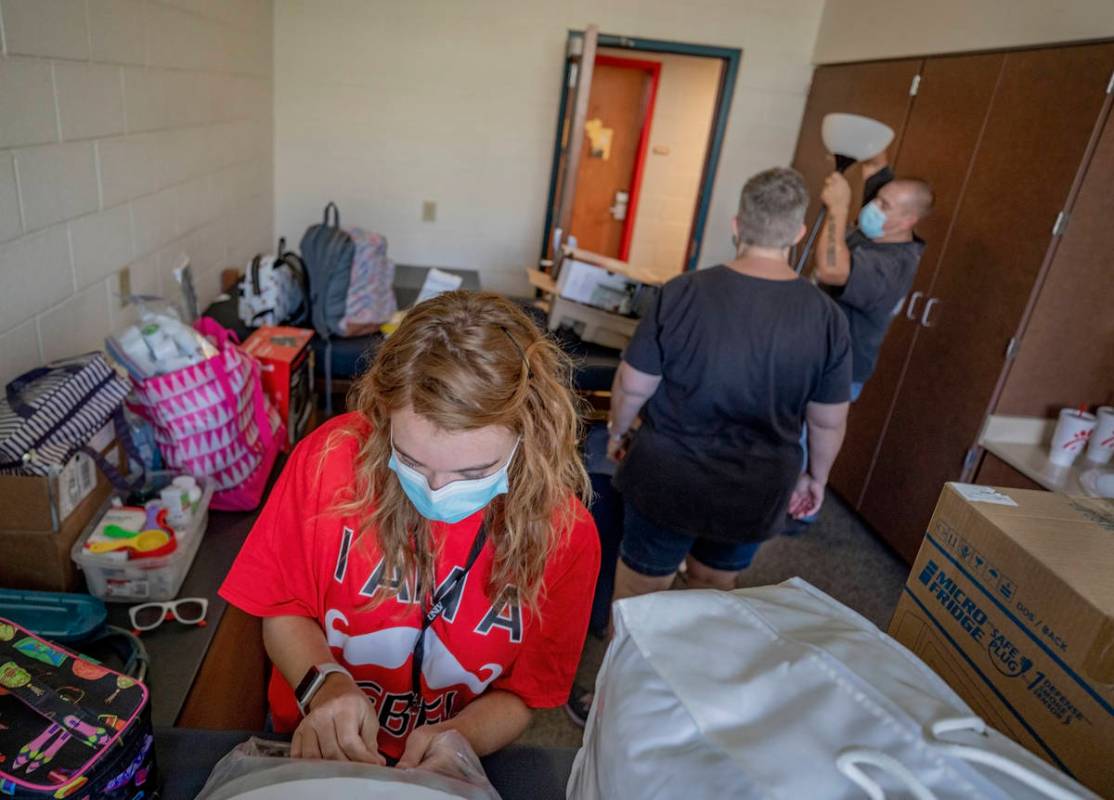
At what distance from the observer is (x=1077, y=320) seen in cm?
238

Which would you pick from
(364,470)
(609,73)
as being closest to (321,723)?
(364,470)

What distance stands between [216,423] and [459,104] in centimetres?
287

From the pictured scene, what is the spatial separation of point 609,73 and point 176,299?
400 cm

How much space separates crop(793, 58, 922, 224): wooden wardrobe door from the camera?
3.11 meters

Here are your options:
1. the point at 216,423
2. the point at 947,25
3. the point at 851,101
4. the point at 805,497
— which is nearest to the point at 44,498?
the point at 216,423

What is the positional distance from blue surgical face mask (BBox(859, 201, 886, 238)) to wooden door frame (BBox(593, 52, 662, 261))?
9.54 ft

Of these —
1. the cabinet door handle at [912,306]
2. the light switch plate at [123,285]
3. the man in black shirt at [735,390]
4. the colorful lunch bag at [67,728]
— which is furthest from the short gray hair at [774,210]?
the light switch plate at [123,285]

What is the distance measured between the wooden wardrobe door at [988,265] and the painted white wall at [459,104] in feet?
5.70

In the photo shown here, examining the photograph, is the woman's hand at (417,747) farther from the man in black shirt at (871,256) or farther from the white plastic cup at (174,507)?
the man in black shirt at (871,256)

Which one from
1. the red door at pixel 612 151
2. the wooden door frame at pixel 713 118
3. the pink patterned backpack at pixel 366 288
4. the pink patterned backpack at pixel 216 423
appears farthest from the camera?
the red door at pixel 612 151

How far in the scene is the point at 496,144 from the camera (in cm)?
405

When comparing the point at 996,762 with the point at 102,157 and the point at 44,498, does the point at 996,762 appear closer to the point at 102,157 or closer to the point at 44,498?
the point at 44,498

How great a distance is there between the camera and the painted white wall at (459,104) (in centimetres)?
377

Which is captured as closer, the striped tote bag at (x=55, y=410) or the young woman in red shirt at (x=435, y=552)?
the young woman in red shirt at (x=435, y=552)
